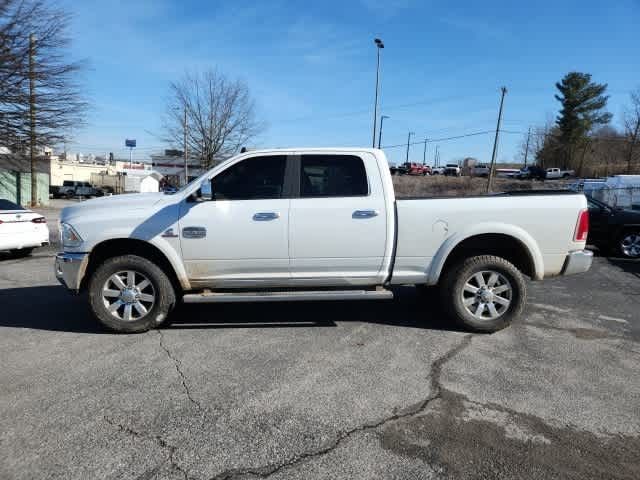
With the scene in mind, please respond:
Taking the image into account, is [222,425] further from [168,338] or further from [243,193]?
[243,193]

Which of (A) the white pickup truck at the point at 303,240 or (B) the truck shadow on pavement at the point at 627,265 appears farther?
(B) the truck shadow on pavement at the point at 627,265

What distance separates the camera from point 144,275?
15.4 feet

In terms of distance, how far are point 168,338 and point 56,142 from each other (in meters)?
Result: 20.8

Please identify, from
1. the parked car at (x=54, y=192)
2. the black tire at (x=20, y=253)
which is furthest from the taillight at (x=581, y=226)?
the parked car at (x=54, y=192)

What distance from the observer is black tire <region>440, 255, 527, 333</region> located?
4801 millimetres

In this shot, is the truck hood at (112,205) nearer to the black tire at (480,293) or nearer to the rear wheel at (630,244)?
the black tire at (480,293)

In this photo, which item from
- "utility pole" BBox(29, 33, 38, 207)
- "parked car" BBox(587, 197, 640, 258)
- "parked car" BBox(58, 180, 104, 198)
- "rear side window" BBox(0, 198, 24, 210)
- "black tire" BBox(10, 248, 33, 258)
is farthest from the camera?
"parked car" BBox(58, 180, 104, 198)

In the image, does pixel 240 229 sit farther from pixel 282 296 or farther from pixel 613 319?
pixel 613 319

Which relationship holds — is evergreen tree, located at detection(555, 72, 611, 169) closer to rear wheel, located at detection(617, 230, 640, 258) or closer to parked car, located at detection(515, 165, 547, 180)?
parked car, located at detection(515, 165, 547, 180)

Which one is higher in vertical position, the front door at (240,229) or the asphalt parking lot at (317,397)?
the front door at (240,229)

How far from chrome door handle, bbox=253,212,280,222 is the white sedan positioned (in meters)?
6.95

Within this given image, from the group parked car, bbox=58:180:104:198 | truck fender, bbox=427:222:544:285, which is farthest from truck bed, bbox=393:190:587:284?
parked car, bbox=58:180:104:198

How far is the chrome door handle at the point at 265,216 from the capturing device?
4629 mm

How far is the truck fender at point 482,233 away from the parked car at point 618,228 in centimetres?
750
